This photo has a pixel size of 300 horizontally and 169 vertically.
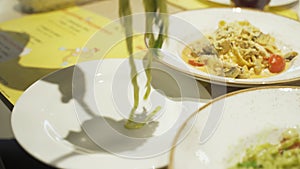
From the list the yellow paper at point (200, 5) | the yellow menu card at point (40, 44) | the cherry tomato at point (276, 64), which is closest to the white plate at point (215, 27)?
the cherry tomato at point (276, 64)

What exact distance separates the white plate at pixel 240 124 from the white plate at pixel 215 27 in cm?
7

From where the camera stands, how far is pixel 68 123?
2.45 ft

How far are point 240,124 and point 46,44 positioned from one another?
668mm

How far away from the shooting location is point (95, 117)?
77cm

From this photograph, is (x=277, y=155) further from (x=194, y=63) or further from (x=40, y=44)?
(x=40, y=44)

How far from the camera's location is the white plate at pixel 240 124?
2.14 ft

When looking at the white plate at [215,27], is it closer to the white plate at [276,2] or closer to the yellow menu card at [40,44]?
the white plate at [276,2]

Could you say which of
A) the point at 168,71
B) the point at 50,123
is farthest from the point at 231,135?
the point at 50,123

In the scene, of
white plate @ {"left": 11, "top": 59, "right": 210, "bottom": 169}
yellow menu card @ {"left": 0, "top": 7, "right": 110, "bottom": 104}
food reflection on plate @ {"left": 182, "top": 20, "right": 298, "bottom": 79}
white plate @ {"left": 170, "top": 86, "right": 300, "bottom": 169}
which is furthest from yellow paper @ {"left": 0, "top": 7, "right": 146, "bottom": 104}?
white plate @ {"left": 170, "top": 86, "right": 300, "bottom": 169}

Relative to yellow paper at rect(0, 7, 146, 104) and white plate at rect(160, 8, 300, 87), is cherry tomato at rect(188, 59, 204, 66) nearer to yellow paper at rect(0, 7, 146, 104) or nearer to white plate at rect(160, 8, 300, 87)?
white plate at rect(160, 8, 300, 87)

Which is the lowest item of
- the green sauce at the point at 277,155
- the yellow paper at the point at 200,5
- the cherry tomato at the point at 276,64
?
the yellow paper at the point at 200,5

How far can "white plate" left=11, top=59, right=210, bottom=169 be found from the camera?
0.64 metres

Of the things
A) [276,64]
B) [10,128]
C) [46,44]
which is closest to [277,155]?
[276,64]

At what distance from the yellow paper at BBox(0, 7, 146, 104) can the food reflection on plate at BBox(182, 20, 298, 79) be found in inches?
9.2
